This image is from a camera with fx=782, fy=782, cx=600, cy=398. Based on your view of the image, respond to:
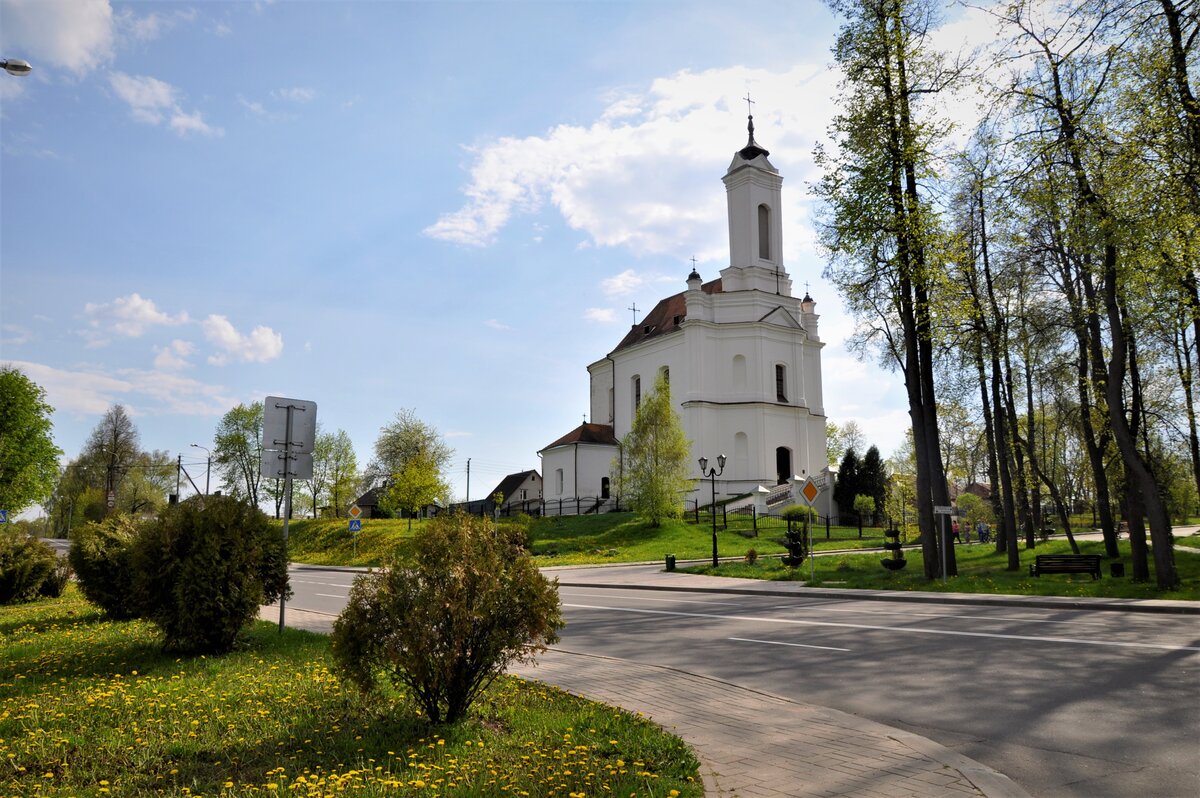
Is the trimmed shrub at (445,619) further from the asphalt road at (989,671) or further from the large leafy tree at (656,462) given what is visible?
the large leafy tree at (656,462)

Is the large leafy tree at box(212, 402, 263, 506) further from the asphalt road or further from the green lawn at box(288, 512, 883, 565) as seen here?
the asphalt road

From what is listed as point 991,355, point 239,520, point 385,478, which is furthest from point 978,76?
point 385,478

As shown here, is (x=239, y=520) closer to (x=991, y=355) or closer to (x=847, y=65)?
(x=847, y=65)

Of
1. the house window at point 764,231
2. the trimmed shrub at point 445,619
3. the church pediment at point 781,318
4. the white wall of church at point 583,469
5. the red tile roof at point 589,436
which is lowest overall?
the trimmed shrub at point 445,619

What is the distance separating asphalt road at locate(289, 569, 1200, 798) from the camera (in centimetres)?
583

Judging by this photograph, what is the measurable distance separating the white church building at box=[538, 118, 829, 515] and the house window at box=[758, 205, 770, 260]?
0.25 ft

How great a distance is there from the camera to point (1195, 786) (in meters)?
5.12

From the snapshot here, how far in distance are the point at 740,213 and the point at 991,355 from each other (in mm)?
36122

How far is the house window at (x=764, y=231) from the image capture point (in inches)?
2295

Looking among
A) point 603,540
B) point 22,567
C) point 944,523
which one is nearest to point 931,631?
point 944,523

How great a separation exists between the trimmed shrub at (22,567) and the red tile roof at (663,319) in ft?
141

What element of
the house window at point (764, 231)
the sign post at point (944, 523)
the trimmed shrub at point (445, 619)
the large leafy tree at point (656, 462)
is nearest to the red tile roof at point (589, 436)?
the large leafy tree at point (656, 462)

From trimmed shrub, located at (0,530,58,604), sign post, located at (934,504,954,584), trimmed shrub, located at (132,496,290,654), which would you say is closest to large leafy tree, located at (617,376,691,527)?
sign post, located at (934,504,954,584)

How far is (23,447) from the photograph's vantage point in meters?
47.9
